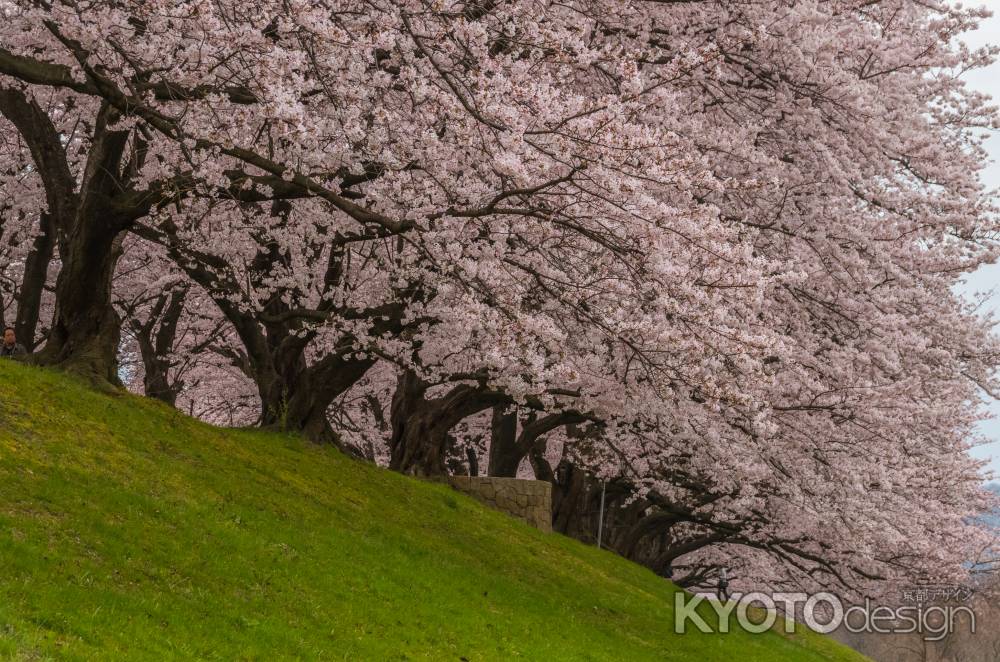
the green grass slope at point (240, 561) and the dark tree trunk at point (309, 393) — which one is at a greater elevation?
the dark tree trunk at point (309, 393)

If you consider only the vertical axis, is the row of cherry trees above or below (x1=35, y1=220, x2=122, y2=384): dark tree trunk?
above

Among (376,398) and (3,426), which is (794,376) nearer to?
(3,426)

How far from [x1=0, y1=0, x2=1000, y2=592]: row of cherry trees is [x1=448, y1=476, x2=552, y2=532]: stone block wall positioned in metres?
1.30

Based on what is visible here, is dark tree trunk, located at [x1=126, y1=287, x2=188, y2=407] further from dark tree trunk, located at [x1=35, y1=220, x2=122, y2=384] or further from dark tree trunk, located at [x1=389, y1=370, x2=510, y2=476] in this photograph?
dark tree trunk, located at [x1=35, y1=220, x2=122, y2=384]

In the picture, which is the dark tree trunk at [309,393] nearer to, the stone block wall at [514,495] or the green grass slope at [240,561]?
the green grass slope at [240,561]

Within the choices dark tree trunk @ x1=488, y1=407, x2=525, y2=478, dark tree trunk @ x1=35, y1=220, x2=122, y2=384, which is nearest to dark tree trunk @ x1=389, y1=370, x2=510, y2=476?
dark tree trunk @ x1=488, y1=407, x2=525, y2=478

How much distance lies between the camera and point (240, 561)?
Result: 11773 millimetres

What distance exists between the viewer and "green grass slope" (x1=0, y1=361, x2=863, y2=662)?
9258mm

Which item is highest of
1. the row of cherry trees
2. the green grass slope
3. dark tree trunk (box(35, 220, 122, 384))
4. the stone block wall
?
the row of cherry trees

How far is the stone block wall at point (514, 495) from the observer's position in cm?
2638

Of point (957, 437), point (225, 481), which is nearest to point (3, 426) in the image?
point (225, 481)

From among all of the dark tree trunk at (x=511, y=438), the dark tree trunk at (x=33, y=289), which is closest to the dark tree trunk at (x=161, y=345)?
the dark tree trunk at (x=33, y=289)

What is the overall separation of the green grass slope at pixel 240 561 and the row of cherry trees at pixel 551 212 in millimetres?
2196

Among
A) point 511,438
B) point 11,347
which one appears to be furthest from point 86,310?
point 511,438
